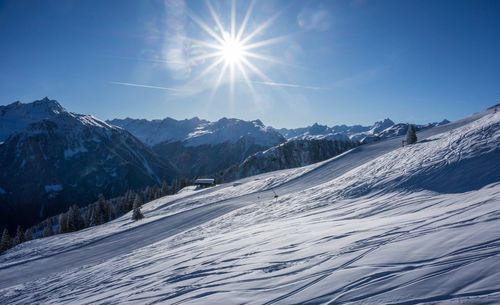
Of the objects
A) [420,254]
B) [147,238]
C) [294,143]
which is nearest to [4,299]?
[147,238]

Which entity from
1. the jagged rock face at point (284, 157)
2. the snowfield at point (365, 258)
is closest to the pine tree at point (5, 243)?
the snowfield at point (365, 258)

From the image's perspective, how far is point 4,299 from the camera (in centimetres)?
1750

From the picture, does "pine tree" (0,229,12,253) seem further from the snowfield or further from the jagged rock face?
the jagged rock face

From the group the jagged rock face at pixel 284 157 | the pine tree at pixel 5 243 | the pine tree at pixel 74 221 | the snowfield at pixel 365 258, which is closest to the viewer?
the snowfield at pixel 365 258

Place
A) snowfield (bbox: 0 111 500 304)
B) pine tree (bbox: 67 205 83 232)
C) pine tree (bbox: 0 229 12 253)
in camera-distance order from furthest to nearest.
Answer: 1. pine tree (bbox: 67 205 83 232)
2. pine tree (bbox: 0 229 12 253)
3. snowfield (bbox: 0 111 500 304)

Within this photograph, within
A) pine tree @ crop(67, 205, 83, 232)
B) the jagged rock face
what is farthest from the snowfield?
the jagged rock face

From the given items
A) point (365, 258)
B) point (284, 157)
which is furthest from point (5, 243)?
point (284, 157)

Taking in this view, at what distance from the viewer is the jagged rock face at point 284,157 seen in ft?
486

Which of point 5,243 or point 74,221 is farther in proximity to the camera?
point 74,221

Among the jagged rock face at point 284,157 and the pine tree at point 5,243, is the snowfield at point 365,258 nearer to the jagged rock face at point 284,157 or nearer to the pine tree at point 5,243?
the pine tree at point 5,243

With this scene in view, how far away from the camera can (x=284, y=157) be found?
527 ft

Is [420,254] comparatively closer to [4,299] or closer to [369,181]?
[369,181]

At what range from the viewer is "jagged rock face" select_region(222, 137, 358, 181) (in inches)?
5827

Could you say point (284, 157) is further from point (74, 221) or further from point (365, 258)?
point (365, 258)
